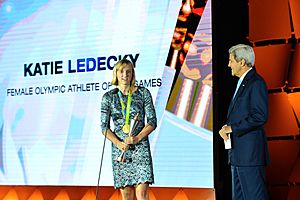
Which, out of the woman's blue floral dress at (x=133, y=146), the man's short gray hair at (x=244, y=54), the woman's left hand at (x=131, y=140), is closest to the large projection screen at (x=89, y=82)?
the woman's blue floral dress at (x=133, y=146)

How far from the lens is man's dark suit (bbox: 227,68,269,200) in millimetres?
4285

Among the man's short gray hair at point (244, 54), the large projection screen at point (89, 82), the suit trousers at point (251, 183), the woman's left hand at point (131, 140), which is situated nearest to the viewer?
the suit trousers at point (251, 183)

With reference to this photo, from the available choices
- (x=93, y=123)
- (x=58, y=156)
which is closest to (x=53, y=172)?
(x=58, y=156)

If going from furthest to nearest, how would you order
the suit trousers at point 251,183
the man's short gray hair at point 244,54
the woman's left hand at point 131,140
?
the woman's left hand at point 131,140
the man's short gray hair at point 244,54
the suit trousers at point 251,183

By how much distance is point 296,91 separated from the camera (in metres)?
5.53

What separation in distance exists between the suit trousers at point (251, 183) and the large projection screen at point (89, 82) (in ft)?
4.25

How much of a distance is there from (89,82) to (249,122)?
2298mm

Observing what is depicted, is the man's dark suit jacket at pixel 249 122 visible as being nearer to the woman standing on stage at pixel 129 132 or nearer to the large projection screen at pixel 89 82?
the woman standing on stage at pixel 129 132

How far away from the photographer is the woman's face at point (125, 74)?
15.8 ft

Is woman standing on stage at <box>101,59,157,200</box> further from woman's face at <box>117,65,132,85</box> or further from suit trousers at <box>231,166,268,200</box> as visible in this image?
suit trousers at <box>231,166,268,200</box>

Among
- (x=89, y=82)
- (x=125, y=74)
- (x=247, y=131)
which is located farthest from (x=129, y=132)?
(x=89, y=82)

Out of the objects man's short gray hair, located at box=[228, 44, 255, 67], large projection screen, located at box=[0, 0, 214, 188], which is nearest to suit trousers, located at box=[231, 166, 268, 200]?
man's short gray hair, located at box=[228, 44, 255, 67]

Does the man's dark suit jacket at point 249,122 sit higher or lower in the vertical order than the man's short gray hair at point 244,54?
lower

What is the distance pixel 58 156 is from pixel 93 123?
0.49 meters
